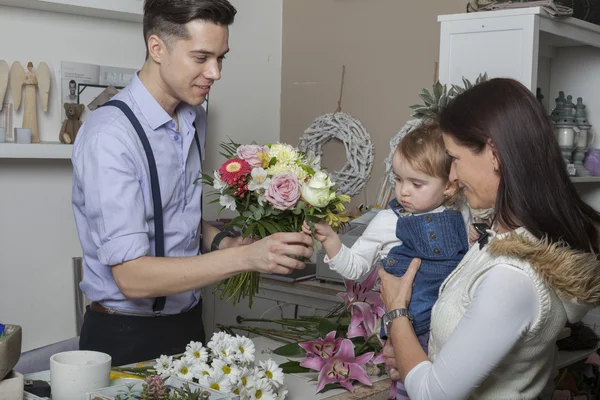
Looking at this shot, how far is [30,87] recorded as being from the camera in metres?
3.31

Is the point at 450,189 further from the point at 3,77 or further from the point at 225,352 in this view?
the point at 3,77

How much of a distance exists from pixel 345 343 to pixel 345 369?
7 cm

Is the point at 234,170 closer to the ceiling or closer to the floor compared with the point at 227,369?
closer to the ceiling

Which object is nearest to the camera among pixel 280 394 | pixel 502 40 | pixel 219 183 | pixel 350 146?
pixel 280 394

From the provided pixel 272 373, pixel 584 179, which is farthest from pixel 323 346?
pixel 584 179

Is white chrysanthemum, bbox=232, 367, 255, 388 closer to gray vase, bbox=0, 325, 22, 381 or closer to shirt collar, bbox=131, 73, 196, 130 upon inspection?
gray vase, bbox=0, 325, 22, 381

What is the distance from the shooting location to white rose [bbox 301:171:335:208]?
192cm

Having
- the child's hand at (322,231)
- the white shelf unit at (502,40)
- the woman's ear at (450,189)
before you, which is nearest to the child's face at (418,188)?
the woman's ear at (450,189)

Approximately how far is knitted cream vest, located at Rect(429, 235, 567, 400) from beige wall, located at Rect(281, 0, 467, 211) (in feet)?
7.78

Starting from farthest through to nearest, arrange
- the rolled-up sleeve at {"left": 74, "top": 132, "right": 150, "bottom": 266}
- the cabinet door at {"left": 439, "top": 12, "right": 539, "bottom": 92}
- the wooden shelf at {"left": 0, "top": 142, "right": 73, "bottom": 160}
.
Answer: the wooden shelf at {"left": 0, "top": 142, "right": 73, "bottom": 160} → the cabinet door at {"left": 439, "top": 12, "right": 539, "bottom": 92} → the rolled-up sleeve at {"left": 74, "top": 132, "right": 150, "bottom": 266}

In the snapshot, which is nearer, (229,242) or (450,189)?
(450,189)

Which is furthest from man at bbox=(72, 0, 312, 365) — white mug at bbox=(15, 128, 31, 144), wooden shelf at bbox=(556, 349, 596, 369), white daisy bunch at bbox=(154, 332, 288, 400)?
wooden shelf at bbox=(556, 349, 596, 369)

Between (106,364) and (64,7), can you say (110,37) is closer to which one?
(64,7)

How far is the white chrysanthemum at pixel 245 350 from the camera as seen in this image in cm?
161
